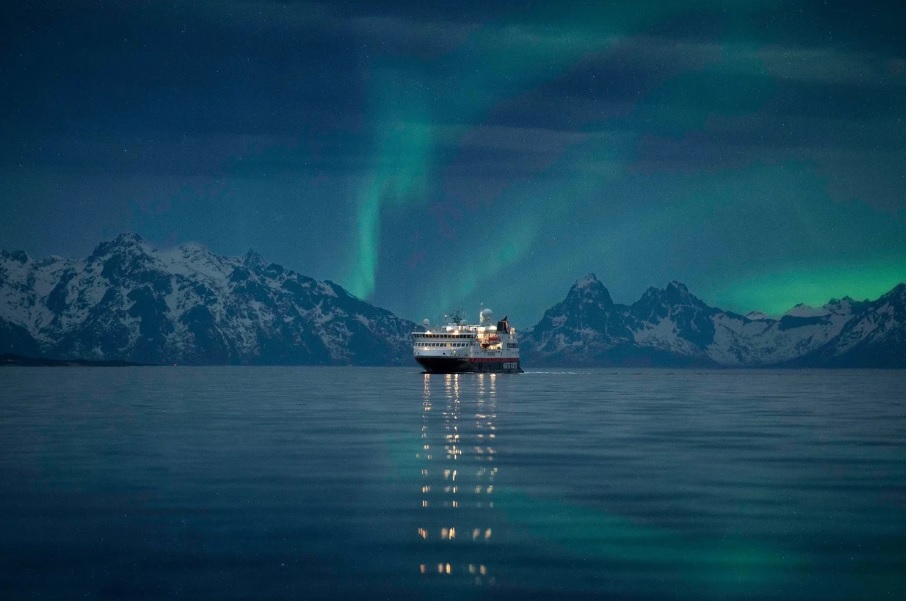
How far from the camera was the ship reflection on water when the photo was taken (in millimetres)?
25734

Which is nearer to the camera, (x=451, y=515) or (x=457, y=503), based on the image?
(x=451, y=515)

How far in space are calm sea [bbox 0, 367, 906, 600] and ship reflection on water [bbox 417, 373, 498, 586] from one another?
11 cm

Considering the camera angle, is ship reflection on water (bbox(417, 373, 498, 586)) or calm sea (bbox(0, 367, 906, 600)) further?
ship reflection on water (bbox(417, 373, 498, 586))

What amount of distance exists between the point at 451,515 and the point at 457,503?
248 cm

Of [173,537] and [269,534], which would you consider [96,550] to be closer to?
[173,537]

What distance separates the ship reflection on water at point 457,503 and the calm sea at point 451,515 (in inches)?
4.2

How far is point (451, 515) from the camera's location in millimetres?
32750

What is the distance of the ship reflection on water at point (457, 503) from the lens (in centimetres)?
2573

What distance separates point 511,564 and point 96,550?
1023 centimetres

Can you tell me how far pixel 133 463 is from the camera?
46312 mm

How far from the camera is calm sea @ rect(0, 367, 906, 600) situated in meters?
24.2

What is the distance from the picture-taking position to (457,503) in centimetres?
3522

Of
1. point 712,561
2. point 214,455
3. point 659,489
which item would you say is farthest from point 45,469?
point 712,561

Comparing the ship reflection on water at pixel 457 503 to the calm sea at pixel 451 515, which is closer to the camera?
the calm sea at pixel 451 515
